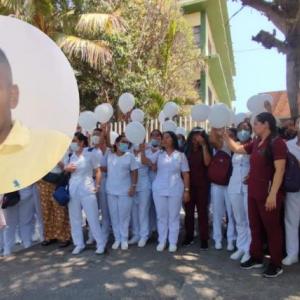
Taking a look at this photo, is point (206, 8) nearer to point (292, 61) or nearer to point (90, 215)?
point (292, 61)

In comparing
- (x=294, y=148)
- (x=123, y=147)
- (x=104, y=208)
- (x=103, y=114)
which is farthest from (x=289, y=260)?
(x=103, y=114)

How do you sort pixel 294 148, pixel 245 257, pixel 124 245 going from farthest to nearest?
1. pixel 124 245
2. pixel 245 257
3. pixel 294 148

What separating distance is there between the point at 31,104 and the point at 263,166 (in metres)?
3.20

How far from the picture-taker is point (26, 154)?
1220 millimetres

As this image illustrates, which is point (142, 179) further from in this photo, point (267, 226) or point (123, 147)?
point (267, 226)

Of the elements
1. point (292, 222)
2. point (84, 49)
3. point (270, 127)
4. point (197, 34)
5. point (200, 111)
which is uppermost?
point (197, 34)

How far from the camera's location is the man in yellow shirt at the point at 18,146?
1.17 meters

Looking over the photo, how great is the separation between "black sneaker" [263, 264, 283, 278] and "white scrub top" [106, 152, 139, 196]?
2.01m

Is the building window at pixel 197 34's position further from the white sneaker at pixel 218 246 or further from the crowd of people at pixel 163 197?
the white sneaker at pixel 218 246

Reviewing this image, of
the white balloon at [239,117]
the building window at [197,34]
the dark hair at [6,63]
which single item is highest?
the building window at [197,34]

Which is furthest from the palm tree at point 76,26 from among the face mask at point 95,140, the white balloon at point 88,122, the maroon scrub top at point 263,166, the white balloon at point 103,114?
the maroon scrub top at point 263,166

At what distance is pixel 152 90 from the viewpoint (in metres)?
12.3

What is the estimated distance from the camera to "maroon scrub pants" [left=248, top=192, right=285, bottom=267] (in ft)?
13.3

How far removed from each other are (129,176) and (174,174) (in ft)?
2.04
